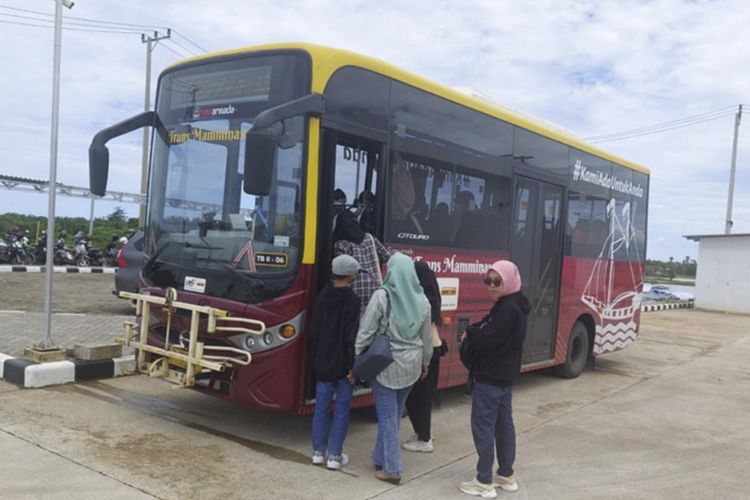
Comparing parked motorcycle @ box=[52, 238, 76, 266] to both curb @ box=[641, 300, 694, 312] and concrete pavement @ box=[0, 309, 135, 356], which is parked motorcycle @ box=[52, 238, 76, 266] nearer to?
concrete pavement @ box=[0, 309, 135, 356]

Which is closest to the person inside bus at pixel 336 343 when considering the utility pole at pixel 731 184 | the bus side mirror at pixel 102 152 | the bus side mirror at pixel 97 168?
the bus side mirror at pixel 102 152

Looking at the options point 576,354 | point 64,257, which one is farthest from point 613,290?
point 64,257

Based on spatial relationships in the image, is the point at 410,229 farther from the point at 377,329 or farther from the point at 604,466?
the point at 604,466

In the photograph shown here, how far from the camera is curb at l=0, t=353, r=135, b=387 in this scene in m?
6.80

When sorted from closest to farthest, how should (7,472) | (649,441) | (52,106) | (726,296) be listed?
(7,472)
(649,441)
(52,106)
(726,296)

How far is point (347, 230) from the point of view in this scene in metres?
5.41

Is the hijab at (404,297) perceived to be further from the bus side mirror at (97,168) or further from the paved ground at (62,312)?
the paved ground at (62,312)

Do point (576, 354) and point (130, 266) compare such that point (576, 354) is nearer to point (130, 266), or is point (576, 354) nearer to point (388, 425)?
point (388, 425)

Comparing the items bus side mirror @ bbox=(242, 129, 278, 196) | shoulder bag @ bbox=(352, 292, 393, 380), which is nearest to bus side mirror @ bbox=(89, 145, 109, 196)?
bus side mirror @ bbox=(242, 129, 278, 196)

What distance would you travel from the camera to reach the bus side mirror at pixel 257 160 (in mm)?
4602

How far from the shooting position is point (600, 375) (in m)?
10.3

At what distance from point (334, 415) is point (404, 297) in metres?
1.08

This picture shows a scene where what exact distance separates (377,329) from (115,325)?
284 inches

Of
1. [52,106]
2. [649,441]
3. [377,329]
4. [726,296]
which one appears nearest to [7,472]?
[377,329]
